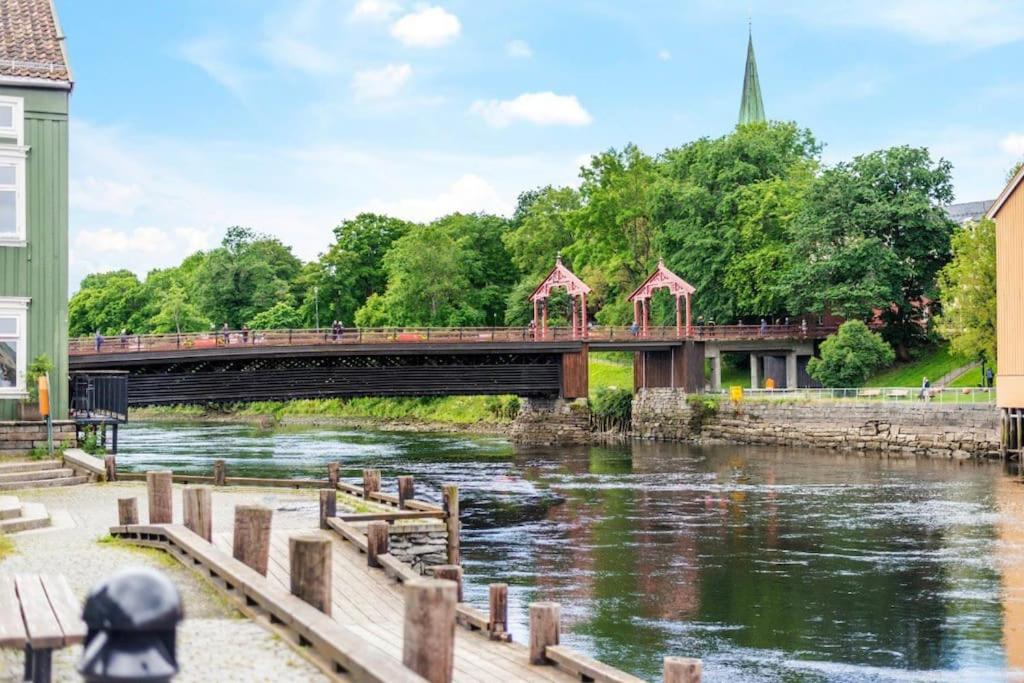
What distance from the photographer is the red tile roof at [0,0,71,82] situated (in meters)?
28.4

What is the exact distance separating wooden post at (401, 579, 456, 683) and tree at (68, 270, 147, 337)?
140 m

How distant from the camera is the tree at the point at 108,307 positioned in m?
148

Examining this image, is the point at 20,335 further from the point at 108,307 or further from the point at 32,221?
the point at 108,307

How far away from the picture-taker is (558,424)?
73062 mm

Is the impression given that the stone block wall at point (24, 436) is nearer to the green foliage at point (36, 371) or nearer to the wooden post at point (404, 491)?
the green foliage at point (36, 371)

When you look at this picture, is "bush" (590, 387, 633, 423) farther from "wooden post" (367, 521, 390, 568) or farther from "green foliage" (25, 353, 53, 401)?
"wooden post" (367, 521, 390, 568)

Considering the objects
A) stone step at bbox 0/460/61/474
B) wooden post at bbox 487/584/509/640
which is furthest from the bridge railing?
wooden post at bbox 487/584/509/640

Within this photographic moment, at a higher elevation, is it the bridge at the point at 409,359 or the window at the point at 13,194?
the window at the point at 13,194

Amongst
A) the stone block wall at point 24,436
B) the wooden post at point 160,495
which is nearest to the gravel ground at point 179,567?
the wooden post at point 160,495

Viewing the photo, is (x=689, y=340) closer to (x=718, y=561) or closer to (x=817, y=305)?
(x=817, y=305)

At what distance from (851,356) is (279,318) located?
57.6 meters

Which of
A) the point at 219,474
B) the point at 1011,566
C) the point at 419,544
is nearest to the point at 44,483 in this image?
the point at 219,474

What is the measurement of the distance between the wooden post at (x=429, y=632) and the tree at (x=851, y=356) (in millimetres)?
63800

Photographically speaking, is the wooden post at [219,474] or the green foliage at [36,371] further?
the green foliage at [36,371]
